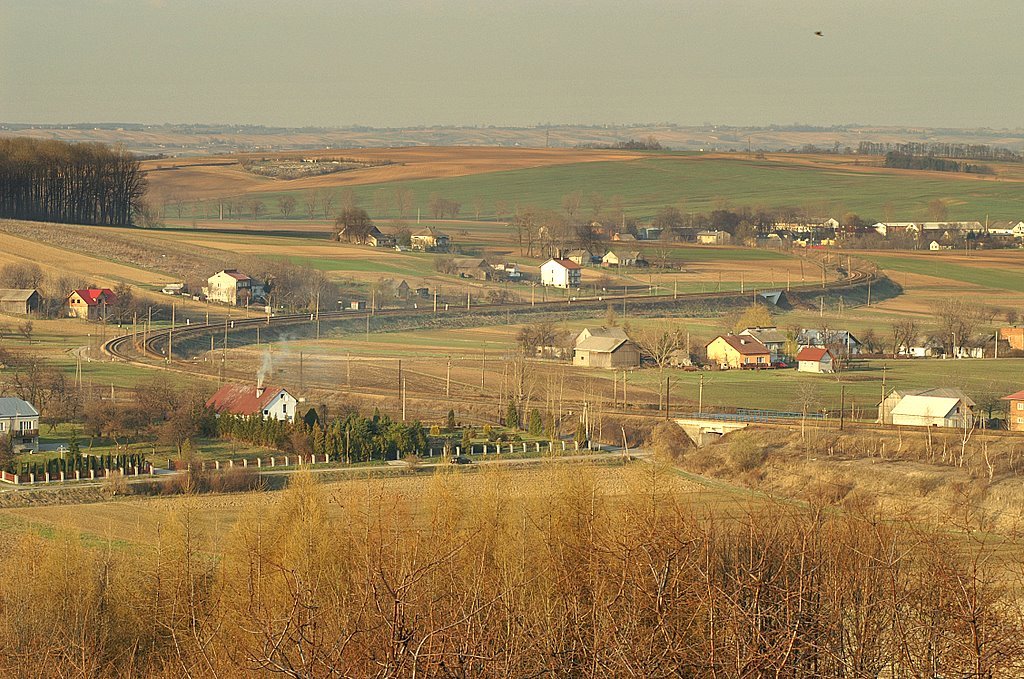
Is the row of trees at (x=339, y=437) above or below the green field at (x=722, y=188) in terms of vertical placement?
below

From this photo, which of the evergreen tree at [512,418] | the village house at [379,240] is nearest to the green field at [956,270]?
the village house at [379,240]

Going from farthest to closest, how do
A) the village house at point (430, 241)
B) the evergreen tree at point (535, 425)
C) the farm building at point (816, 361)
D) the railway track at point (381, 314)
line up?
the village house at point (430, 241)
the railway track at point (381, 314)
the farm building at point (816, 361)
the evergreen tree at point (535, 425)

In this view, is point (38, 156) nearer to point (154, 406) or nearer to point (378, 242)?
point (378, 242)

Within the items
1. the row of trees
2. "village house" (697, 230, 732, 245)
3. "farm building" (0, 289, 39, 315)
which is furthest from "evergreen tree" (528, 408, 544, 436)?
"village house" (697, 230, 732, 245)

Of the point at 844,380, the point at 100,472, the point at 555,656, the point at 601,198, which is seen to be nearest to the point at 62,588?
the point at 555,656

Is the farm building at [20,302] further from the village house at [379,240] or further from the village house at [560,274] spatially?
the village house at [379,240]

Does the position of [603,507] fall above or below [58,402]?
above
